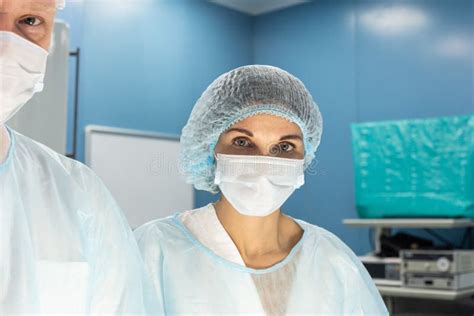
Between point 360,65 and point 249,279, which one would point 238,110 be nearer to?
point 249,279

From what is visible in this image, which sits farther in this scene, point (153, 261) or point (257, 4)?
point (257, 4)

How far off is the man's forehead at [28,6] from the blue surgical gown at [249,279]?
518 mm

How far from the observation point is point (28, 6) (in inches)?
36.4

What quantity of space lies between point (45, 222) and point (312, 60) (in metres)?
3.20

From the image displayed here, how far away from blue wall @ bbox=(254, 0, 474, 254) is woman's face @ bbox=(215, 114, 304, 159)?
7.51 ft

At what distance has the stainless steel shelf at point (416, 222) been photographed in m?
2.94

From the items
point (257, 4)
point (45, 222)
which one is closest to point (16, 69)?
point (45, 222)

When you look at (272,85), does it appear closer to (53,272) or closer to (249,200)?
(249,200)

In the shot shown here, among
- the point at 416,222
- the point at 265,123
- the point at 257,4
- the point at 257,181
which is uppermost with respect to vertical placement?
the point at 257,4

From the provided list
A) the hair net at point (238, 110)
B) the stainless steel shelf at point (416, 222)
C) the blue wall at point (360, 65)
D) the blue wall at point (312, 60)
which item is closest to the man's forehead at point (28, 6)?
the hair net at point (238, 110)

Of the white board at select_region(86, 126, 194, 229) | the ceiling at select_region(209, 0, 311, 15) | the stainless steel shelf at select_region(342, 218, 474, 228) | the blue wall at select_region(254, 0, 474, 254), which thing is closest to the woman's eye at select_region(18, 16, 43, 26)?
the white board at select_region(86, 126, 194, 229)

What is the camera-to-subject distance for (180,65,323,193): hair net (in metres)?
1.34

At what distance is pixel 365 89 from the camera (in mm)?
3721

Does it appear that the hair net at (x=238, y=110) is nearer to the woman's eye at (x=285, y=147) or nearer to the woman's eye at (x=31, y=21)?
the woman's eye at (x=285, y=147)
